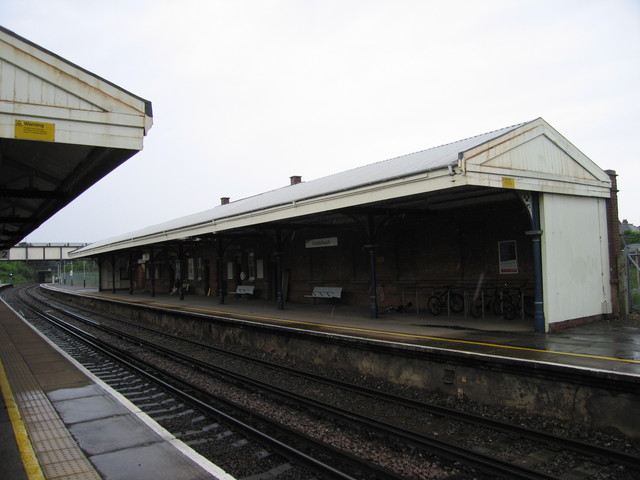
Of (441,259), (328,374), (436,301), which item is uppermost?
(441,259)

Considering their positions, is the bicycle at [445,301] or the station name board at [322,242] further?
the station name board at [322,242]

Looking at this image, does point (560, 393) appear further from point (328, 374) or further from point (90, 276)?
point (90, 276)

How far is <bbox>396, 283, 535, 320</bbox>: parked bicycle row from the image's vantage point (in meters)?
11.8

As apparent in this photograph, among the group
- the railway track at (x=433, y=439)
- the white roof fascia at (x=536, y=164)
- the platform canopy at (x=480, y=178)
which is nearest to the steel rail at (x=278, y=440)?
the railway track at (x=433, y=439)

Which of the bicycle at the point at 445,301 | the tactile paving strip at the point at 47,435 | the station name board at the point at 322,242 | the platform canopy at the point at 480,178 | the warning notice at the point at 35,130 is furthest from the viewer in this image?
the station name board at the point at 322,242

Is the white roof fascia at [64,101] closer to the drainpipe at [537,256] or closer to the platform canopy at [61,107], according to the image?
the platform canopy at [61,107]

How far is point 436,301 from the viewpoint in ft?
44.6

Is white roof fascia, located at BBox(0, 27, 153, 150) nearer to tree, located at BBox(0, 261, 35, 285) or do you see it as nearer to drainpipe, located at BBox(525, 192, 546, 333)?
drainpipe, located at BBox(525, 192, 546, 333)

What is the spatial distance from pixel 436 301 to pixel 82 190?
9.57 metres

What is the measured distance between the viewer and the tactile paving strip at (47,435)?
14.1 feet

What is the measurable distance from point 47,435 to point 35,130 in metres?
3.43

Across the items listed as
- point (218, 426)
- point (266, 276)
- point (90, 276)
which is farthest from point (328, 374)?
point (90, 276)

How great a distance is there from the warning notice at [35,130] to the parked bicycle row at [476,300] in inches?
408

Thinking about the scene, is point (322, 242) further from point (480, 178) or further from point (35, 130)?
point (35, 130)
